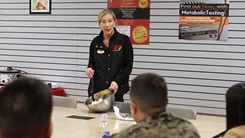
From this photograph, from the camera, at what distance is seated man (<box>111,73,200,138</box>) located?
6.33 feet

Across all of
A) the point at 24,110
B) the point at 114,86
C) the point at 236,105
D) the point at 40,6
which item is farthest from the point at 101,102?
the point at 40,6

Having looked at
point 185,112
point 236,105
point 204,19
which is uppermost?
point 204,19

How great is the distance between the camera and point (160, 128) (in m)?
1.93

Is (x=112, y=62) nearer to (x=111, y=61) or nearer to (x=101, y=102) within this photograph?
(x=111, y=61)

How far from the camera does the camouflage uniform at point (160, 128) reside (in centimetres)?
192

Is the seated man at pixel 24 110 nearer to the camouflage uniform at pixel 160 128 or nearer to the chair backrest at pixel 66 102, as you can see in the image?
the camouflage uniform at pixel 160 128

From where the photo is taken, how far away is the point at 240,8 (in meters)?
6.19

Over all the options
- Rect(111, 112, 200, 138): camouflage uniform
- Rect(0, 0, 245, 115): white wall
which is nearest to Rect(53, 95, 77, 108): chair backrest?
Rect(111, 112, 200, 138): camouflage uniform

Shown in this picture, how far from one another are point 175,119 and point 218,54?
461 cm

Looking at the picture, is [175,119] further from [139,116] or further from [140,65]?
[140,65]

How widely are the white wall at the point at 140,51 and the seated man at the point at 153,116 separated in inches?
176

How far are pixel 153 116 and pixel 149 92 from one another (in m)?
0.14

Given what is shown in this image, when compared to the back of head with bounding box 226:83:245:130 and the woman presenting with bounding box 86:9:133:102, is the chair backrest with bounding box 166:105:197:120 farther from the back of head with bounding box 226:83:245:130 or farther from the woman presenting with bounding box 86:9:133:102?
the back of head with bounding box 226:83:245:130

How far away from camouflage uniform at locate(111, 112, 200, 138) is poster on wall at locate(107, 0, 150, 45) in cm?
499
